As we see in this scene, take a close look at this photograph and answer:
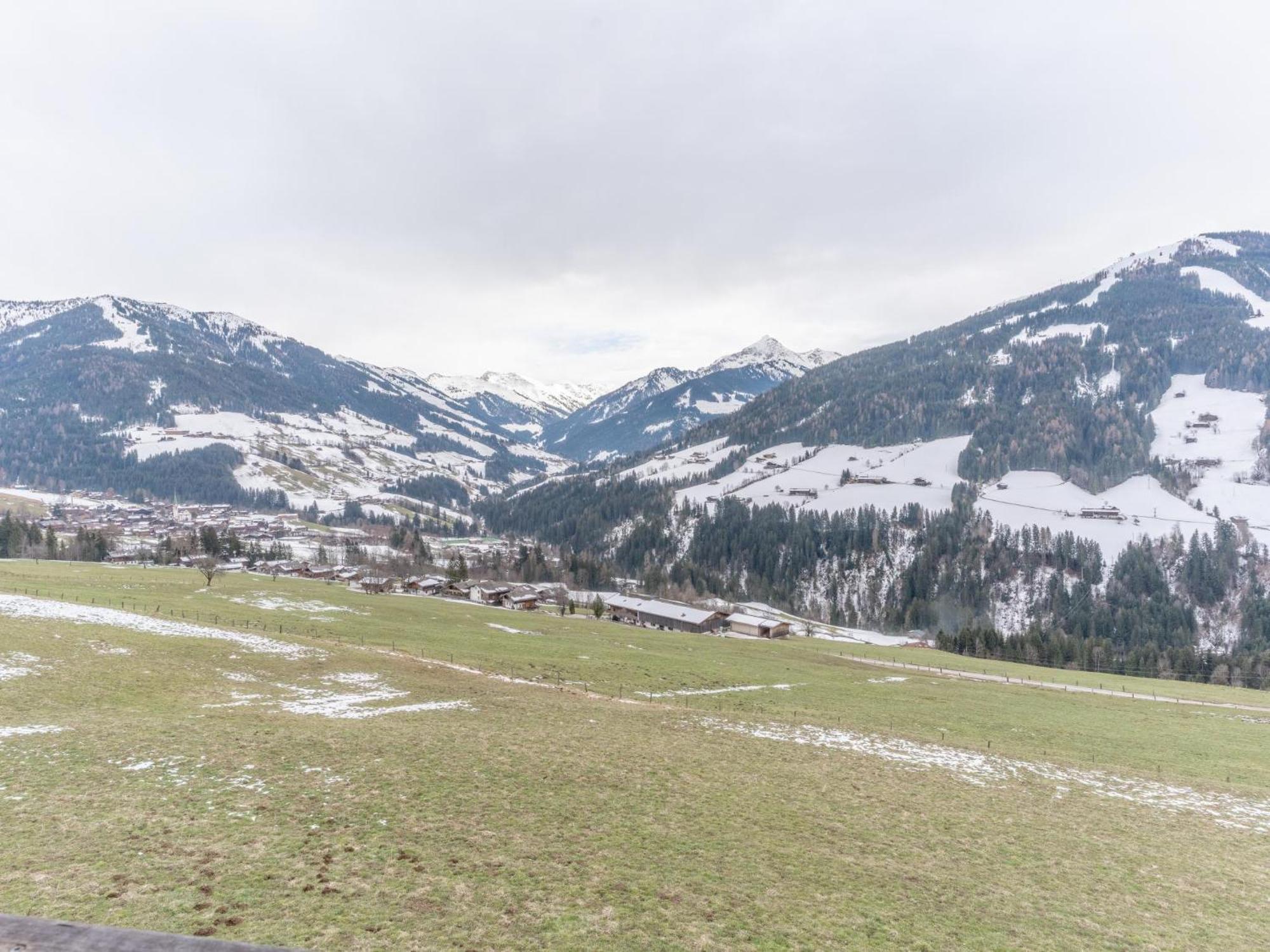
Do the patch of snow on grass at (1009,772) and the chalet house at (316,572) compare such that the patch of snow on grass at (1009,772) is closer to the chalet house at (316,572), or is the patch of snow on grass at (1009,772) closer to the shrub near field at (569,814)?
the shrub near field at (569,814)

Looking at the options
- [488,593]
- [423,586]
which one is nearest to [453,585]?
[423,586]

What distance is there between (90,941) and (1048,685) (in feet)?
275

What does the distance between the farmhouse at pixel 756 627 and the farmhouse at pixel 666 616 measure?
2448 millimetres

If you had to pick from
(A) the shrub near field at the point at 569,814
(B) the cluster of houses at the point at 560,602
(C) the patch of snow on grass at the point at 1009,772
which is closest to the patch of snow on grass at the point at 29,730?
(A) the shrub near field at the point at 569,814

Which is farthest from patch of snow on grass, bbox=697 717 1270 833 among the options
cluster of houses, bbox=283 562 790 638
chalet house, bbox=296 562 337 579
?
chalet house, bbox=296 562 337 579

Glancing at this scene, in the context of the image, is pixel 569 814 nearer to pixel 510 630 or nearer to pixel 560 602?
pixel 510 630

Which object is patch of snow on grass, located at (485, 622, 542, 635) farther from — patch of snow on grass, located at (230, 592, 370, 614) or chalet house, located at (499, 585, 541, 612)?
chalet house, located at (499, 585, 541, 612)

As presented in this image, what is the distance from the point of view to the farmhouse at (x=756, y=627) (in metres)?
111

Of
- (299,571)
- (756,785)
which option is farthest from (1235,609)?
(299,571)

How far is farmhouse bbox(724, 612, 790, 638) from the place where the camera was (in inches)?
4368

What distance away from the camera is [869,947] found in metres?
12.4

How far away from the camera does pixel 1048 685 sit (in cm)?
6806

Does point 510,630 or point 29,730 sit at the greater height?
point 29,730

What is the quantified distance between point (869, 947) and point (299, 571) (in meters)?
143
